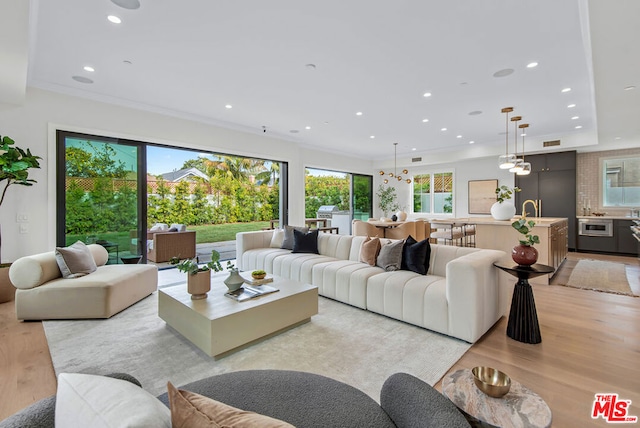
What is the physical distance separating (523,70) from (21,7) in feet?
16.8

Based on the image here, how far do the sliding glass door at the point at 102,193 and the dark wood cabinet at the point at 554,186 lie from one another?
9226mm

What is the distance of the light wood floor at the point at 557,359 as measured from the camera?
6.34 ft

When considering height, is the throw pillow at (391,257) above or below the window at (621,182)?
below

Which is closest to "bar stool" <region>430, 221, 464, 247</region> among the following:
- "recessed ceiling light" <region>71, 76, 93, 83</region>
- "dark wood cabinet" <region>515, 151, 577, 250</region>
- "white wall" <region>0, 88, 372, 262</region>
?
"dark wood cabinet" <region>515, 151, 577, 250</region>

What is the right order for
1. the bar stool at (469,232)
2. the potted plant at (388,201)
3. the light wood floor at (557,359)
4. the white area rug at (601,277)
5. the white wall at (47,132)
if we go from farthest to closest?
1. the potted plant at (388,201)
2. the bar stool at (469,232)
3. the white area rug at (601,277)
4. the white wall at (47,132)
5. the light wood floor at (557,359)

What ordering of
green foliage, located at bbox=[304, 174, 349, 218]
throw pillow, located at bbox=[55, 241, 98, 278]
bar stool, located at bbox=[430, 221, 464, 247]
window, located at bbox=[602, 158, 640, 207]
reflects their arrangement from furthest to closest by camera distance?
1. green foliage, located at bbox=[304, 174, 349, 218]
2. window, located at bbox=[602, 158, 640, 207]
3. bar stool, located at bbox=[430, 221, 464, 247]
4. throw pillow, located at bbox=[55, 241, 98, 278]

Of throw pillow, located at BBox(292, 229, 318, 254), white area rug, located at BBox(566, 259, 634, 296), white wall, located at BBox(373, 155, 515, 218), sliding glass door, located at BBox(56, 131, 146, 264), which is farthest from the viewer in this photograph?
white wall, located at BBox(373, 155, 515, 218)

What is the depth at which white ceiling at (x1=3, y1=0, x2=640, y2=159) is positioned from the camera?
259cm

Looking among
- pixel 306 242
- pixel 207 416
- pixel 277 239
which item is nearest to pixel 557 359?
pixel 207 416

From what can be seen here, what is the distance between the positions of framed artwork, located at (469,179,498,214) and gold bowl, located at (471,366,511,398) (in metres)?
8.26

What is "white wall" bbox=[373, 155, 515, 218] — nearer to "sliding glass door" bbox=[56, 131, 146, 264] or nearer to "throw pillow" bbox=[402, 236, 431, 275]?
"throw pillow" bbox=[402, 236, 431, 275]

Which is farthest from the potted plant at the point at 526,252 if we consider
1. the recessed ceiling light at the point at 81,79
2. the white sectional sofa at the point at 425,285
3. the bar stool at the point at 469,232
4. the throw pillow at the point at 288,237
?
the recessed ceiling light at the point at 81,79

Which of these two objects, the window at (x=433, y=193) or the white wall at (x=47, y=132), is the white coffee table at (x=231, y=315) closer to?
the white wall at (x=47, y=132)

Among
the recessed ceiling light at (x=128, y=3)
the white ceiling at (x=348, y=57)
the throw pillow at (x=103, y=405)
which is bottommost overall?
the throw pillow at (x=103, y=405)
